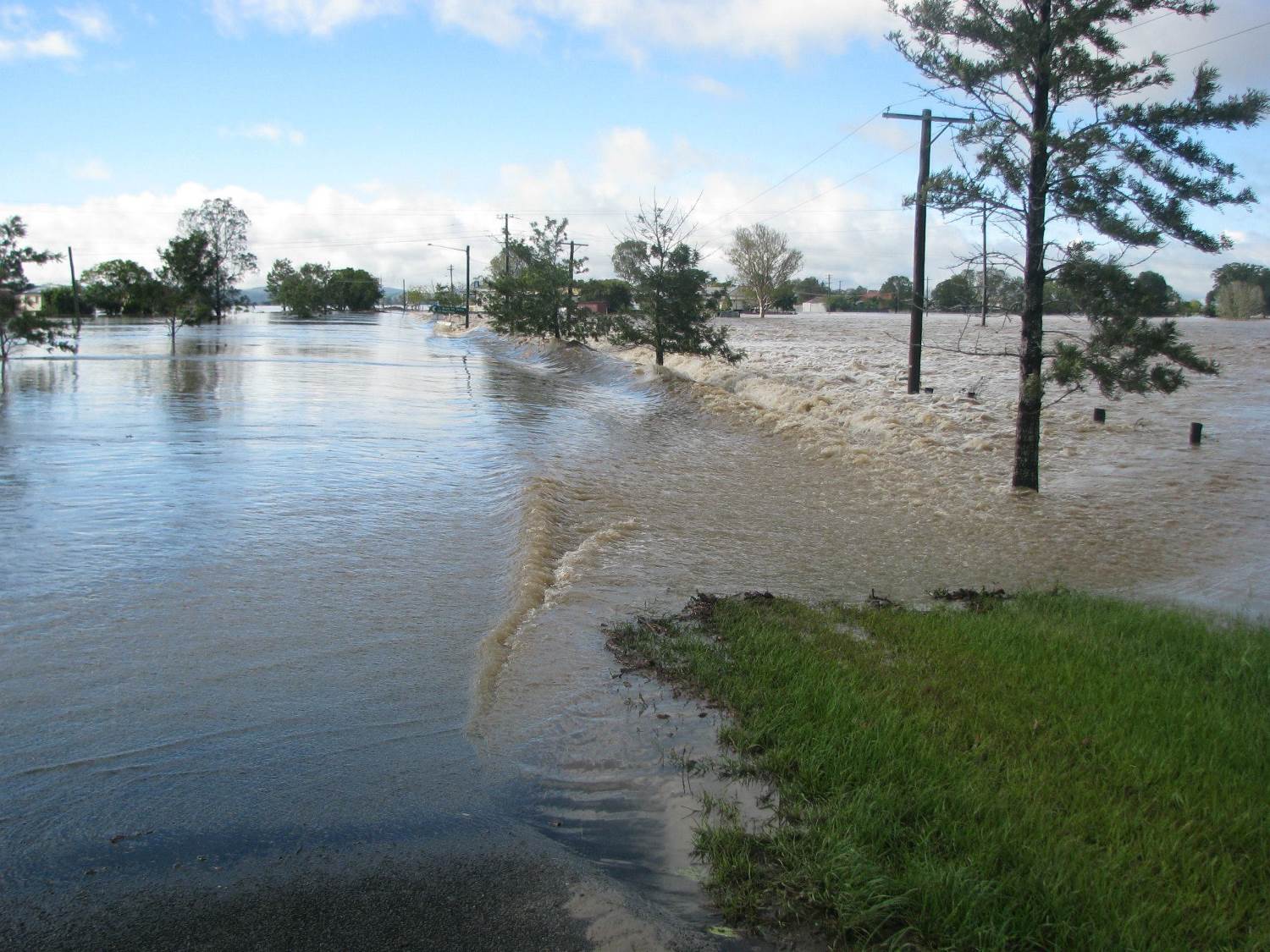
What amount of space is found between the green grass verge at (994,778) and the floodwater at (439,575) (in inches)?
16.6

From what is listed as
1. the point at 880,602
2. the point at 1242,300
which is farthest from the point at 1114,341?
the point at 1242,300

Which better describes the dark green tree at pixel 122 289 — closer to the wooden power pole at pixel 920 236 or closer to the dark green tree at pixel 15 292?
the dark green tree at pixel 15 292

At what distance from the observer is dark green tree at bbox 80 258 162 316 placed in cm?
4919

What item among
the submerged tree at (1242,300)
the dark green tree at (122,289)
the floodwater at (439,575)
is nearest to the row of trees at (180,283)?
the dark green tree at (122,289)

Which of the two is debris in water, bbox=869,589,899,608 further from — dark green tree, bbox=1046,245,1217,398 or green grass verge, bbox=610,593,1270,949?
dark green tree, bbox=1046,245,1217,398

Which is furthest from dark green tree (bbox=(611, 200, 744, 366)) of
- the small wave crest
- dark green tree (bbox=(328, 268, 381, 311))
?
dark green tree (bbox=(328, 268, 381, 311))

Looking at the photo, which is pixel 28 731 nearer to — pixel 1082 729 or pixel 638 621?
pixel 638 621

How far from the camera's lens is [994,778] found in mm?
3928

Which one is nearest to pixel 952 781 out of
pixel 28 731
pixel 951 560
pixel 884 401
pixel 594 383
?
pixel 28 731

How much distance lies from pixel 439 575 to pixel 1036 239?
8379mm

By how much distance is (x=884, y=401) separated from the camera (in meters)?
22.3

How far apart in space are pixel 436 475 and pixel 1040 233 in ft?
27.1

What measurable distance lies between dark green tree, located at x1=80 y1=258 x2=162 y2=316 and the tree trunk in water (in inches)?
1905

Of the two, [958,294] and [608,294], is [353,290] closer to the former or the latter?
[608,294]
